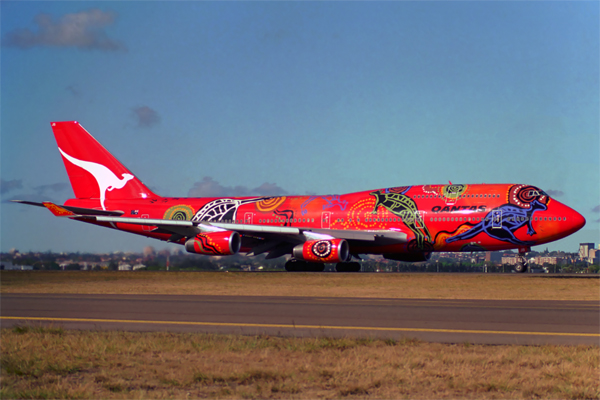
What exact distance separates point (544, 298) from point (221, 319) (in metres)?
10.5

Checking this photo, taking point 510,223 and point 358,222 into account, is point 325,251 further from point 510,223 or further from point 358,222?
point 510,223

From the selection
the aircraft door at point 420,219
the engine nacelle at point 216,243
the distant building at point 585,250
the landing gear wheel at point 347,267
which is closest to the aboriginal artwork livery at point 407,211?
the aircraft door at point 420,219

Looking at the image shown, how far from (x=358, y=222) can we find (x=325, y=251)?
392 centimetres

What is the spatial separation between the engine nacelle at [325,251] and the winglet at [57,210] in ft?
47.7

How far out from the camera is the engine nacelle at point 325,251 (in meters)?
32.7

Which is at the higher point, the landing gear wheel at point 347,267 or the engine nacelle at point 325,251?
the engine nacelle at point 325,251

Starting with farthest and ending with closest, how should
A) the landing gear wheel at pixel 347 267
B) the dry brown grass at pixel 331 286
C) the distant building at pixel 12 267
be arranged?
the landing gear wheel at pixel 347 267
the distant building at pixel 12 267
the dry brown grass at pixel 331 286

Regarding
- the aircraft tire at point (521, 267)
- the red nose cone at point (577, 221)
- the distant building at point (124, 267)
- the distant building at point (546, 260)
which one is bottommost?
the distant building at point (124, 267)

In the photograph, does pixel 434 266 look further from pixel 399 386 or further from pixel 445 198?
pixel 399 386

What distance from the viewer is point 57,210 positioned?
39.5 m

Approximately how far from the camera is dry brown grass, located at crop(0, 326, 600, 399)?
7.79m

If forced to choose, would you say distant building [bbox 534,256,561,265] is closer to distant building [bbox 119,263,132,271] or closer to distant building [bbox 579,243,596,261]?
distant building [bbox 579,243,596,261]

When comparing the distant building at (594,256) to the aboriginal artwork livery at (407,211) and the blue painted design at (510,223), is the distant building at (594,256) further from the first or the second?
the aboriginal artwork livery at (407,211)

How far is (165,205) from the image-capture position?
41594 mm
